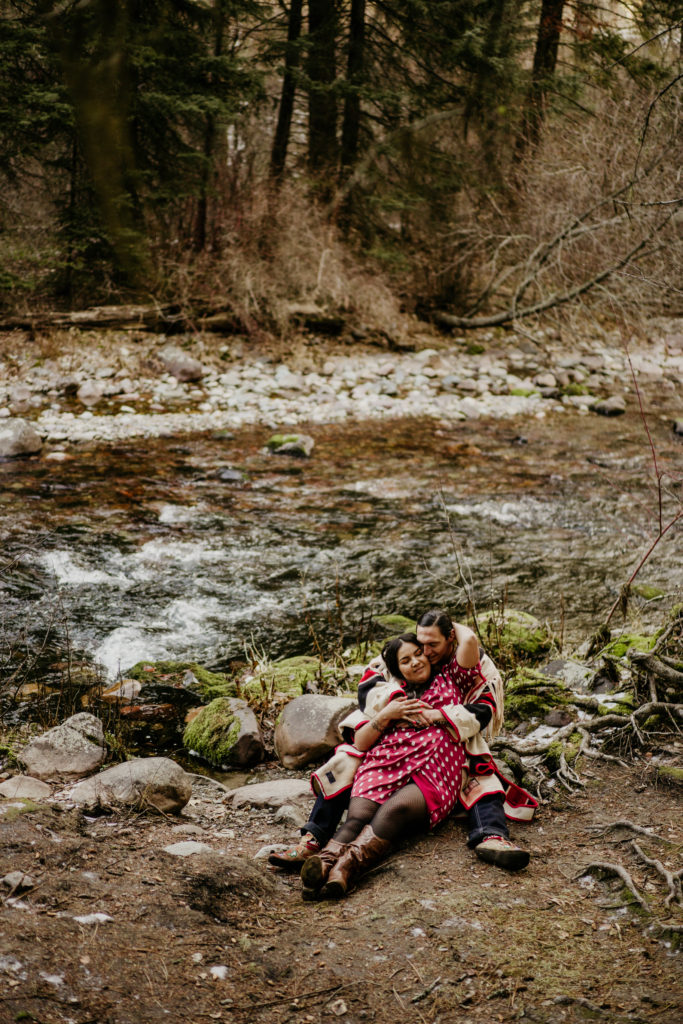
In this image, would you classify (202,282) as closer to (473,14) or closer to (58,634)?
(473,14)

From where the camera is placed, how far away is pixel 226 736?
4.38 m

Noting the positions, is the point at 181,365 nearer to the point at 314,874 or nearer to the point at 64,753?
the point at 64,753

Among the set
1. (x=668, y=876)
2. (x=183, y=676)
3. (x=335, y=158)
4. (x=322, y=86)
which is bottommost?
(x=183, y=676)

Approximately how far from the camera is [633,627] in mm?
5254

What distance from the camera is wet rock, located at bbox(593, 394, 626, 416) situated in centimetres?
1202

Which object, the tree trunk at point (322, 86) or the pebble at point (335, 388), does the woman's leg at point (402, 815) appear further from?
the tree trunk at point (322, 86)

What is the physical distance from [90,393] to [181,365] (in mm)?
1512

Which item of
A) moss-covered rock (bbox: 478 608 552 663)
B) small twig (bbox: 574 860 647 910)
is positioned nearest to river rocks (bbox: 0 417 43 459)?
moss-covered rock (bbox: 478 608 552 663)

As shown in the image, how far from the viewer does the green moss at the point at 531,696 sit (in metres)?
4.39

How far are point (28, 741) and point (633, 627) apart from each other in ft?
12.2

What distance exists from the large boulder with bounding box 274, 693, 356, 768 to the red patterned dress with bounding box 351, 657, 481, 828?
0.85 metres

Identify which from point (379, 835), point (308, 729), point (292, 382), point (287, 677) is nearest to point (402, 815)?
point (379, 835)

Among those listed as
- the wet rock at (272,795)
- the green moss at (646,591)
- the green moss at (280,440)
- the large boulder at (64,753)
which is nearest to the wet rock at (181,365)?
the green moss at (280,440)

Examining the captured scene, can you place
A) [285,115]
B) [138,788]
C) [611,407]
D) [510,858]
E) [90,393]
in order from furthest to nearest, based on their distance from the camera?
[285,115]
[611,407]
[90,393]
[138,788]
[510,858]
